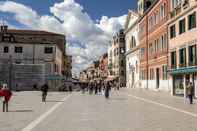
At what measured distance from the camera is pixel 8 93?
2420 centimetres

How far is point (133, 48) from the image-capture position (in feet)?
303

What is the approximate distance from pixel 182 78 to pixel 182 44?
130 inches

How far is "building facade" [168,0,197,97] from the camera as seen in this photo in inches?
1570

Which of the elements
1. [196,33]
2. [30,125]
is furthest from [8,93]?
[196,33]

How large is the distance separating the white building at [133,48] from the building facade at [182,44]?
37.4 m

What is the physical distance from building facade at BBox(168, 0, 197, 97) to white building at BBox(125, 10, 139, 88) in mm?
37378

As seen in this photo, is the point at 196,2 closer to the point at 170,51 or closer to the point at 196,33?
the point at 196,33

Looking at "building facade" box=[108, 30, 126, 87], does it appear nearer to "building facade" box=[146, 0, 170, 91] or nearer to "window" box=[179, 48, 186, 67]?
"building facade" box=[146, 0, 170, 91]

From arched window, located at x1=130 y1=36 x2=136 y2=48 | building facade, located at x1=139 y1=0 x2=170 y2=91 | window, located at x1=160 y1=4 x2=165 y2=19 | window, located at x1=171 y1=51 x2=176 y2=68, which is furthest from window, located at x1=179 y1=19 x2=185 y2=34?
arched window, located at x1=130 y1=36 x2=136 y2=48

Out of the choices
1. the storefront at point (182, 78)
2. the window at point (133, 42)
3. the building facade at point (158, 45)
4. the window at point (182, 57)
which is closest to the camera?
the storefront at point (182, 78)

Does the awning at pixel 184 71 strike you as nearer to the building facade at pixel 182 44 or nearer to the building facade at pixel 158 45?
the building facade at pixel 182 44

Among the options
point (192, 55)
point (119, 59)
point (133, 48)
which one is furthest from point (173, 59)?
point (119, 59)

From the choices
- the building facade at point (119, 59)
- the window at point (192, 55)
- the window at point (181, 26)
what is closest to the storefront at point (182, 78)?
the window at point (192, 55)

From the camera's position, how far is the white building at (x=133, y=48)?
8756cm
